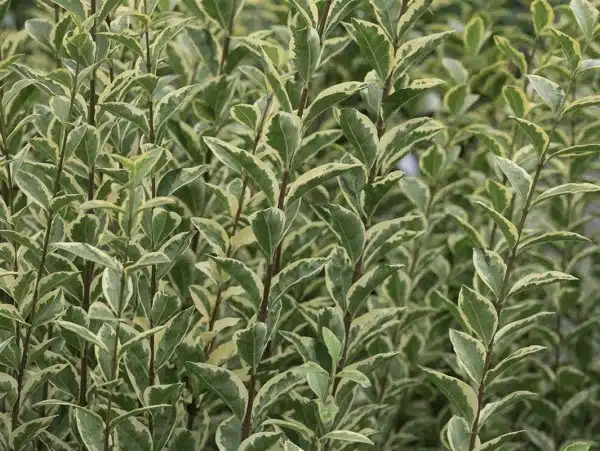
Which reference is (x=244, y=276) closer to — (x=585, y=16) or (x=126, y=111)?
(x=126, y=111)


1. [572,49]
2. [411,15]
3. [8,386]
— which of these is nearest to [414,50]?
[411,15]

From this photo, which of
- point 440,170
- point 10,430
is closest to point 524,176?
point 440,170

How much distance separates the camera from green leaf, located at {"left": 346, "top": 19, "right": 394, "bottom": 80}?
75 cm

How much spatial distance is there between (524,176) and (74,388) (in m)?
0.45

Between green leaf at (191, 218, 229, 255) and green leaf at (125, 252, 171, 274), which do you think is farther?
green leaf at (191, 218, 229, 255)

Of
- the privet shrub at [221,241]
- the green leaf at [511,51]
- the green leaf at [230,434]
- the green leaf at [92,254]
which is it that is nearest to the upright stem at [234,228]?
the privet shrub at [221,241]

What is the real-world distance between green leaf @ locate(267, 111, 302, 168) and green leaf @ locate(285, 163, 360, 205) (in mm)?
25

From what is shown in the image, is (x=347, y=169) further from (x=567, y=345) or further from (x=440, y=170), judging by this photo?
(x=567, y=345)

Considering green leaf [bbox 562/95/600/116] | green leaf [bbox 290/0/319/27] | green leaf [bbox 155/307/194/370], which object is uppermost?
green leaf [bbox 290/0/319/27]

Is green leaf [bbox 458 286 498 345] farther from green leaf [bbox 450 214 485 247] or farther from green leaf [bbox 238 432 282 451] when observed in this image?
green leaf [bbox 238 432 282 451]

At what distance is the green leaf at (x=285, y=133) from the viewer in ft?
2.39

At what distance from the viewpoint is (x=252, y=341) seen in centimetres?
76

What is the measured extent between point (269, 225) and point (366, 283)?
0.36ft

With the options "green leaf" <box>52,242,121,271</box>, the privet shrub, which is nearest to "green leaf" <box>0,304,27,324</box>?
the privet shrub
